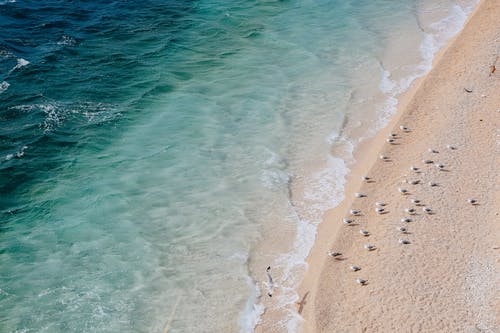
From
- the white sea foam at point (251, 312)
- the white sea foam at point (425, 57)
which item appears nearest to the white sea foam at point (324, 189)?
the white sea foam at point (425, 57)

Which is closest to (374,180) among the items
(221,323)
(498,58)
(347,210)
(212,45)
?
(347,210)

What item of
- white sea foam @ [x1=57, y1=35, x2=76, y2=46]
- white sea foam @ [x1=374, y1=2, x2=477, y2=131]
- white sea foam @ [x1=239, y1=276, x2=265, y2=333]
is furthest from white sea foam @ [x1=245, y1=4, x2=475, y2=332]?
white sea foam @ [x1=57, y1=35, x2=76, y2=46]

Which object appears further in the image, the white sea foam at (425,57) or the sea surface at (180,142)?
the white sea foam at (425,57)

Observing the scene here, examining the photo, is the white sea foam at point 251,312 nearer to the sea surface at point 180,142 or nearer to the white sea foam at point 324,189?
the sea surface at point 180,142

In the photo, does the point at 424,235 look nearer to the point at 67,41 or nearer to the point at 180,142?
the point at 180,142

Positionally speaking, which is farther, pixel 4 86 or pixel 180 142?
pixel 4 86

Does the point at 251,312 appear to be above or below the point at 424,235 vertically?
below

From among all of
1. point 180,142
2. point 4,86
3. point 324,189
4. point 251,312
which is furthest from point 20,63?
point 251,312
